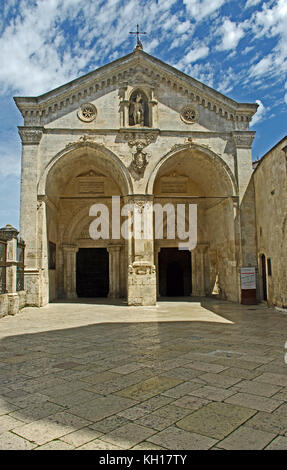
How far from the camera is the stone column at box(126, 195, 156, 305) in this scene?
15.2 metres

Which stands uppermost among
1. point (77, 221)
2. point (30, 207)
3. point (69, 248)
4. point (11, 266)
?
point (30, 207)

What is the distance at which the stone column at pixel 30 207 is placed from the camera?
1495cm

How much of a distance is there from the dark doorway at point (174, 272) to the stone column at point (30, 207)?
9370mm

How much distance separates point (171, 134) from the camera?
1628 cm

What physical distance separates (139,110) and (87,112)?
2.30m

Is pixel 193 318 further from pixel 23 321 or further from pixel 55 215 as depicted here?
pixel 55 215

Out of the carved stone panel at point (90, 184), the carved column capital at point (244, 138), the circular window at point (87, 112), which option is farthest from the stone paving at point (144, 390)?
the carved stone panel at point (90, 184)

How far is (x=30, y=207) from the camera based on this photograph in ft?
50.7

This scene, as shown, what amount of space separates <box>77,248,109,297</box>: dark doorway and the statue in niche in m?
8.91

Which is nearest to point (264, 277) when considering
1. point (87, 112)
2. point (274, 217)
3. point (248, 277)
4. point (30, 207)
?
point (248, 277)

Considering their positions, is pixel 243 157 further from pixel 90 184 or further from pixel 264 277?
pixel 90 184

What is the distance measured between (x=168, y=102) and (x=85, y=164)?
16.5ft

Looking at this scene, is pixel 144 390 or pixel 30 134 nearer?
pixel 144 390

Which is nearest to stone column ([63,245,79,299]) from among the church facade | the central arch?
the central arch
